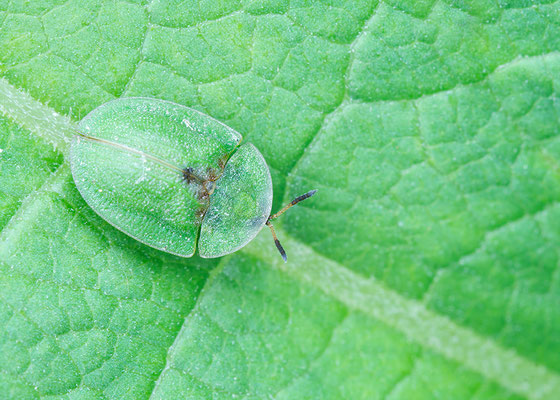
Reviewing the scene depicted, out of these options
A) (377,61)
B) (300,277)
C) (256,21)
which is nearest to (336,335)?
(300,277)

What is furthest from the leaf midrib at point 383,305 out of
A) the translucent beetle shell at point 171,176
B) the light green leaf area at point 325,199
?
the translucent beetle shell at point 171,176

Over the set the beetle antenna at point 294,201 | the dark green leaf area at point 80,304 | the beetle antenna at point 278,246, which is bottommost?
the dark green leaf area at point 80,304

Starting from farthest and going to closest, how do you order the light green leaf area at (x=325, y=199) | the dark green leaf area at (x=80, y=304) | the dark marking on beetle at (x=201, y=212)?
the dark marking on beetle at (x=201, y=212) → the light green leaf area at (x=325, y=199) → the dark green leaf area at (x=80, y=304)

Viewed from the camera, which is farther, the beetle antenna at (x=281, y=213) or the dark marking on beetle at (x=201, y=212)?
the dark marking on beetle at (x=201, y=212)

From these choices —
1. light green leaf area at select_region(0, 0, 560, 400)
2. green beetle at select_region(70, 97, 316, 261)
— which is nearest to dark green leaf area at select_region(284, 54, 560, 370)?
light green leaf area at select_region(0, 0, 560, 400)

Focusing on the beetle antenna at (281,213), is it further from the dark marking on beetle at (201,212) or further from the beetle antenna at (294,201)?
the dark marking on beetle at (201,212)

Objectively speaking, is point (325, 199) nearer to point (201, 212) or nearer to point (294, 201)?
point (294, 201)

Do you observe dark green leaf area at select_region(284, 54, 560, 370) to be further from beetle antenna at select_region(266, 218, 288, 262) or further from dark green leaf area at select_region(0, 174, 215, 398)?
dark green leaf area at select_region(0, 174, 215, 398)
